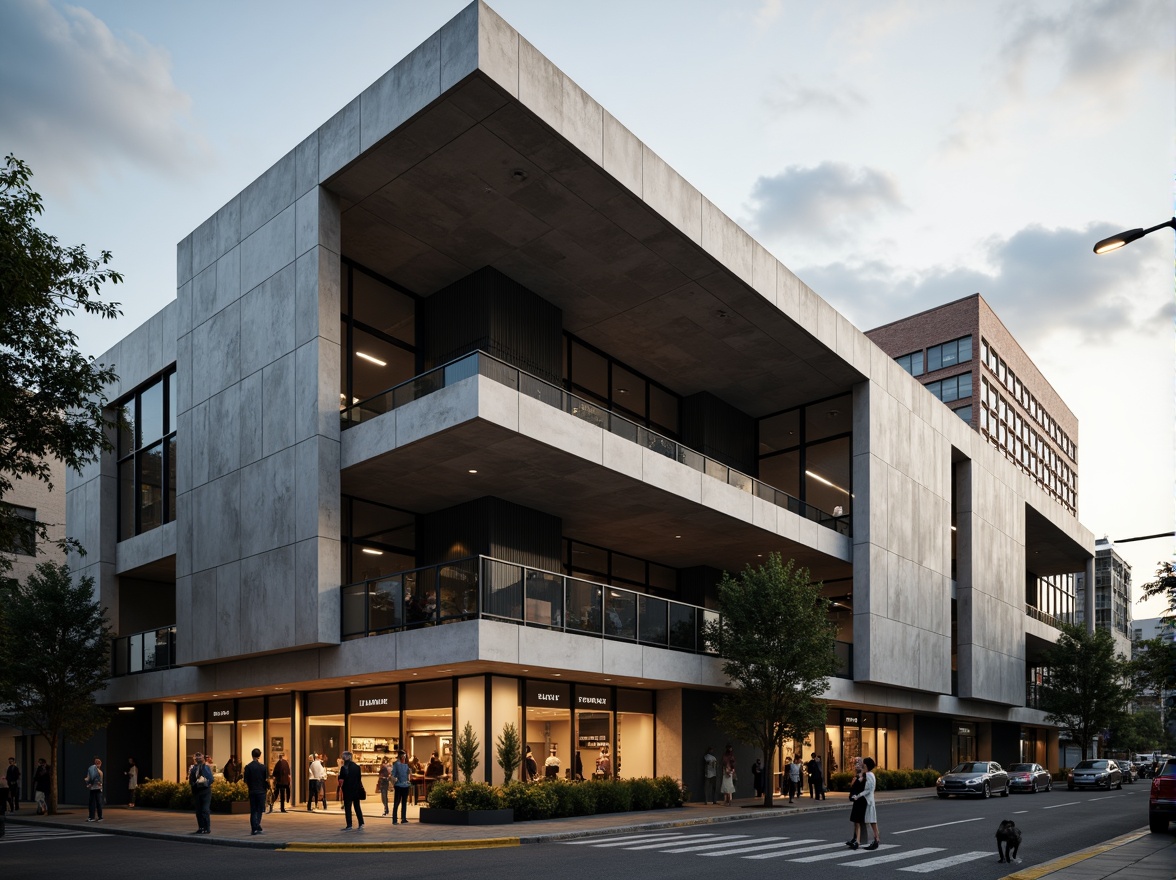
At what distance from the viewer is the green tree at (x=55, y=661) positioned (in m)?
34.3

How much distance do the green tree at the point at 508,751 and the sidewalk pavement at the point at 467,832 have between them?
4.56 ft

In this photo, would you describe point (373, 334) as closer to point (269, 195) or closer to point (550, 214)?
point (269, 195)

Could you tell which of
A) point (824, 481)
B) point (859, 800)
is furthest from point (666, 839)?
point (824, 481)

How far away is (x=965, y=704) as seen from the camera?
5025cm

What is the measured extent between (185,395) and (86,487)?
10.3 metres

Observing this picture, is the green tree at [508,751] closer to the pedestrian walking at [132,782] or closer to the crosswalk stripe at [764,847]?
the crosswalk stripe at [764,847]

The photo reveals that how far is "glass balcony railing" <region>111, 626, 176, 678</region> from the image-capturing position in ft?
113

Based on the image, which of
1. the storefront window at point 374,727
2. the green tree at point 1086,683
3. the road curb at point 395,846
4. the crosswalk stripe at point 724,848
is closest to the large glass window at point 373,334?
the storefront window at point 374,727

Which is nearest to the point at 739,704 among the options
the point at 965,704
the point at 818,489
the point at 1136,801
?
the point at 818,489

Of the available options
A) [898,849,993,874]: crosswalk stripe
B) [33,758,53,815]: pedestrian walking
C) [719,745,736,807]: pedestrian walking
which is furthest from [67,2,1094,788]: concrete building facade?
[898,849,993,874]: crosswalk stripe

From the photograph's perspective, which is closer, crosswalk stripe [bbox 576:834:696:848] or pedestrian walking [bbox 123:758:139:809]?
crosswalk stripe [bbox 576:834:696:848]

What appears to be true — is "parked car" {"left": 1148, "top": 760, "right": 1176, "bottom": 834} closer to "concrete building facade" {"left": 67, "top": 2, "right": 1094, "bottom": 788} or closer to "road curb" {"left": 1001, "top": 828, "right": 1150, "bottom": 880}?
"road curb" {"left": 1001, "top": 828, "right": 1150, "bottom": 880}

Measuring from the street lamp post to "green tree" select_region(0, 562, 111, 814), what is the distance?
1292 inches

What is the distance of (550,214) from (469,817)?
15353 mm
